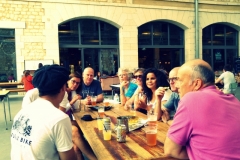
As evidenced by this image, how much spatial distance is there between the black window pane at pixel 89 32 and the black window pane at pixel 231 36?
7.99m

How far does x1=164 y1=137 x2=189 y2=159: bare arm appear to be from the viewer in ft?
4.80

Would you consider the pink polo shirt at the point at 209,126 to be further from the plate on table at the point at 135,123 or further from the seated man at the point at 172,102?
the seated man at the point at 172,102

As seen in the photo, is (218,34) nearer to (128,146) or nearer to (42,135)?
(128,146)

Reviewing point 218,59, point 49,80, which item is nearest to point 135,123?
point 49,80

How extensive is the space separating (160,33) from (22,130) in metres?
12.4

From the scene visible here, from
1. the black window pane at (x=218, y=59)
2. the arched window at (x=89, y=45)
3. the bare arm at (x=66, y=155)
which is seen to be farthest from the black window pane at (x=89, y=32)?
the bare arm at (x=66, y=155)

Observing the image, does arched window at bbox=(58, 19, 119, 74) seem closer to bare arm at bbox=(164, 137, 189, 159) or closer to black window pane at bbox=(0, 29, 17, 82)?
black window pane at bbox=(0, 29, 17, 82)

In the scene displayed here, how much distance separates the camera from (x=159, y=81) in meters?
3.47

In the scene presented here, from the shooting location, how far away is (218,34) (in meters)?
14.4

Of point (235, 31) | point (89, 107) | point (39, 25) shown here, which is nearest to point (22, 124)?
point (89, 107)

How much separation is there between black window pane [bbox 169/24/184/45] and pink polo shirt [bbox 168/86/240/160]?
1248 cm

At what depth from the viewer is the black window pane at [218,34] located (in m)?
14.2

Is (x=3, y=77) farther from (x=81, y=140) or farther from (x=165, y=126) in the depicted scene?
(x=165, y=126)

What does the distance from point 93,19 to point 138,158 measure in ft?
35.7
